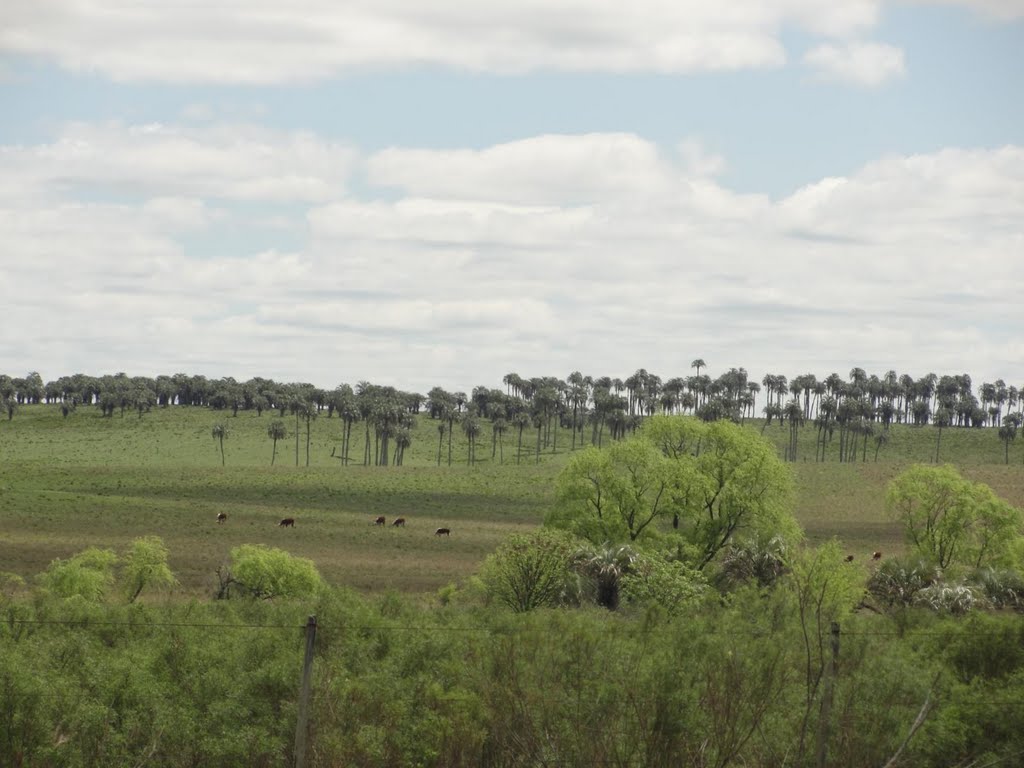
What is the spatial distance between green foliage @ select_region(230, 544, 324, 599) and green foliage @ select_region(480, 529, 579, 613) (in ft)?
30.3

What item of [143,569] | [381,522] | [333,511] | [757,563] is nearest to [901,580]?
[757,563]

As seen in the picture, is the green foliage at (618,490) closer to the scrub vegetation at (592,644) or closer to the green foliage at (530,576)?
the scrub vegetation at (592,644)

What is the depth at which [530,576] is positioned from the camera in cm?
6347

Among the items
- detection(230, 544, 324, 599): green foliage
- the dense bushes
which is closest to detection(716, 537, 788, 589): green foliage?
detection(230, 544, 324, 599): green foliage

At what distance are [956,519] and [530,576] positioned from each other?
3013 centimetres

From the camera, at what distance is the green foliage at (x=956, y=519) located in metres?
79.1

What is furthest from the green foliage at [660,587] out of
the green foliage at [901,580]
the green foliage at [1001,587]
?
the green foliage at [1001,587]

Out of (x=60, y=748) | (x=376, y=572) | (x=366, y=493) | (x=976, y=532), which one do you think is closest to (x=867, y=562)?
(x=976, y=532)

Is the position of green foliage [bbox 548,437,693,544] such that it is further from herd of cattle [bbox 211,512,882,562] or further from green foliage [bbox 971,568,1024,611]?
herd of cattle [bbox 211,512,882,562]

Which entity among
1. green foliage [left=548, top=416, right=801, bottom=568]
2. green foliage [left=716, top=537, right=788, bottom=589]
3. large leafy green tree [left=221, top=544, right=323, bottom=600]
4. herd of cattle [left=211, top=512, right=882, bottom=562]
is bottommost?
herd of cattle [left=211, top=512, right=882, bottom=562]

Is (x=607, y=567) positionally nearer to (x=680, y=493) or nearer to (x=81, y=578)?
(x=680, y=493)

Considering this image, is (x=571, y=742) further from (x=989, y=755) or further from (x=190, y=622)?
(x=190, y=622)

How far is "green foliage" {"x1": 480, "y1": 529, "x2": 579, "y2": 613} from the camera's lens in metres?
63.0

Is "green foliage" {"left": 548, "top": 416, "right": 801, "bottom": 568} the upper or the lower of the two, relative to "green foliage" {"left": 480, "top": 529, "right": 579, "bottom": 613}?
upper
